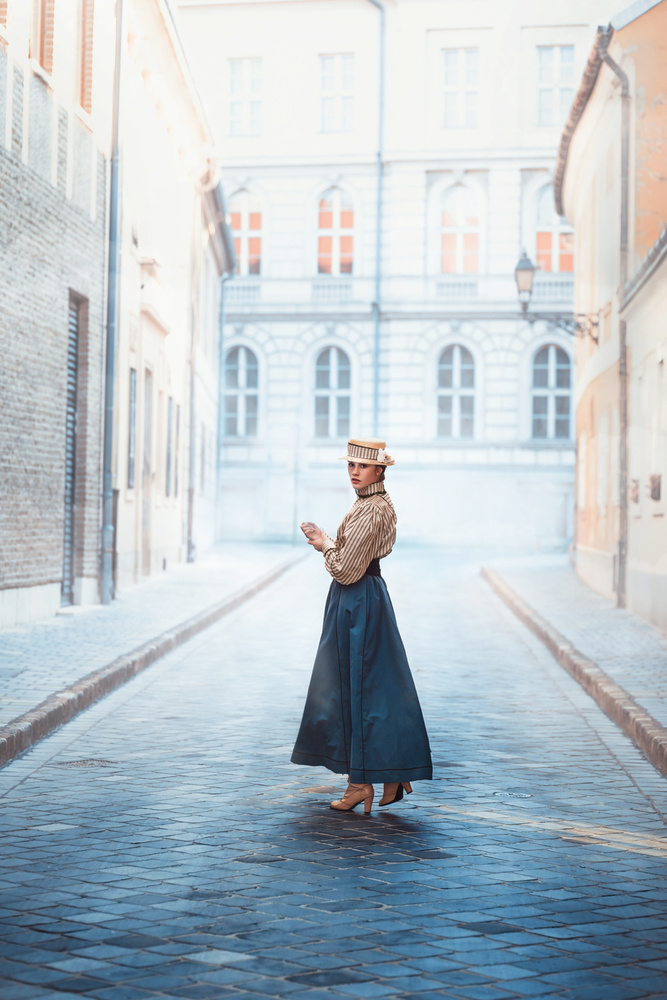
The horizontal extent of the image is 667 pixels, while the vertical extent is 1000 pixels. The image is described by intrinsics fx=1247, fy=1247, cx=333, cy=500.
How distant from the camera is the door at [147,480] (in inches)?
819

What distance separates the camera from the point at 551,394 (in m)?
38.5

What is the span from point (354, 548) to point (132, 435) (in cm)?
1397

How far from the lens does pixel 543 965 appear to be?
3914 mm

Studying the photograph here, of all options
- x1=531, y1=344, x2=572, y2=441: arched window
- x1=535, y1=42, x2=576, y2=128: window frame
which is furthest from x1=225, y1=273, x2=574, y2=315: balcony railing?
x1=535, y1=42, x2=576, y2=128: window frame

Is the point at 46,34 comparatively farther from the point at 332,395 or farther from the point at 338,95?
the point at 338,95

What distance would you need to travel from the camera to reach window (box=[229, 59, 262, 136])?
133ft

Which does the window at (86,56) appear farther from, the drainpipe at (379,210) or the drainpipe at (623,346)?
the drainpipe at (379,210)

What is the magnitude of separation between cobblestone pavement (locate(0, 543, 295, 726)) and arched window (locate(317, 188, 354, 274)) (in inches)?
741

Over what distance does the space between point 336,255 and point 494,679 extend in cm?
3041

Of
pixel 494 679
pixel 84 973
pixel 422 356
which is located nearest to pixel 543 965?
pixel 84 973

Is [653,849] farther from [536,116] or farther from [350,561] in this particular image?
[536,116]

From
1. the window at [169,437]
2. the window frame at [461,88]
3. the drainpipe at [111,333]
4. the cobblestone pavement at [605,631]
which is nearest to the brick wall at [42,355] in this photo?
the drainpipe at [111,333]

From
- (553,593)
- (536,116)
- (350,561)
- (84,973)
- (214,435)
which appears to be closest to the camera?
(84,973)

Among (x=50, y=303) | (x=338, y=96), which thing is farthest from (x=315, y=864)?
(x=338, y=96)
